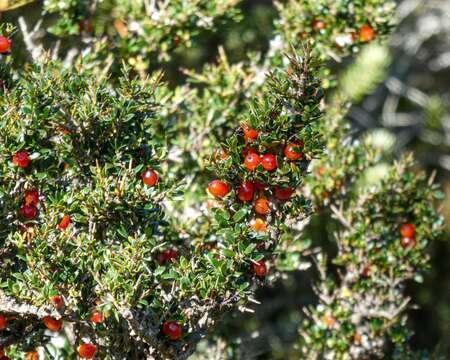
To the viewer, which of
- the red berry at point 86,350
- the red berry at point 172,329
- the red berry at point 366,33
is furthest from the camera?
the red berry at point 366,33

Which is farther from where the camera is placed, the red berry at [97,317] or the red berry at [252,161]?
the red berry at [97,317]

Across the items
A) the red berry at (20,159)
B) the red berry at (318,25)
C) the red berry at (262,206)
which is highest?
the red berry at (318,25)

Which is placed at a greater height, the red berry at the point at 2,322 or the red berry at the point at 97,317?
the red berry at the point at 2,322

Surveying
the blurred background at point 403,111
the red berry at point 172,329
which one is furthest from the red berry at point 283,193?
the blurred background at point 403,111

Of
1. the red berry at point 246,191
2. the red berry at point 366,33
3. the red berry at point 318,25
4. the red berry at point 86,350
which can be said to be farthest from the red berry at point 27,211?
the red berry at point 366,33

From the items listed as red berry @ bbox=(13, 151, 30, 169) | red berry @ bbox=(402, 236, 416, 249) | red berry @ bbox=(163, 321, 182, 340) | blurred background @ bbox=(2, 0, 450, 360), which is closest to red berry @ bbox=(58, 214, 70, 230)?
red berry @ bbox=(13, 151, 30, 169)

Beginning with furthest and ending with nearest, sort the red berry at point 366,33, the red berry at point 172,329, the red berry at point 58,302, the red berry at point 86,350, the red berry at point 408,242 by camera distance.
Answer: the red berry at point 366,33
the red berry at point 408,242
the red berry at point 86,350
the red berry at point 172,329
the red berry at point 58,302

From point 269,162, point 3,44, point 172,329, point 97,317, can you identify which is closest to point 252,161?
point 269,162

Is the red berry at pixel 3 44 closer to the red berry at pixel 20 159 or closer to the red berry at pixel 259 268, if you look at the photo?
the red berry at pixel 20 159
